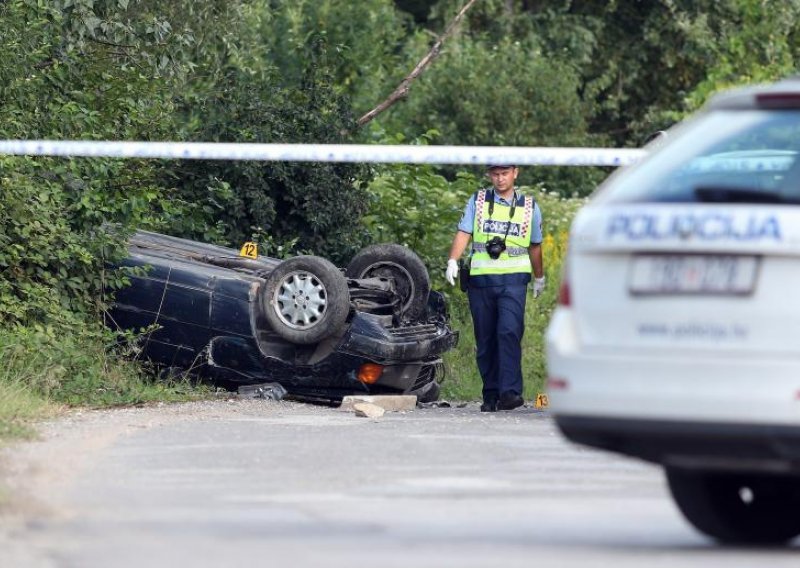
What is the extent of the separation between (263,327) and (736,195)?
777cm

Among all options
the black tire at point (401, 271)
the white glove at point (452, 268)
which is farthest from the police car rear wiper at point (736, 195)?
the black tire at point (401, 271)

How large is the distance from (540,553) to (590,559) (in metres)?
0.19

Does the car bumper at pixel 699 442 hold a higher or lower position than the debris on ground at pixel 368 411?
higher

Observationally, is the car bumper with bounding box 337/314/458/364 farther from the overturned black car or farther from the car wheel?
the car wheel

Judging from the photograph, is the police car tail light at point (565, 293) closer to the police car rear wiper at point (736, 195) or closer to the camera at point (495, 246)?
the police car rear wiper at point (736, 195)

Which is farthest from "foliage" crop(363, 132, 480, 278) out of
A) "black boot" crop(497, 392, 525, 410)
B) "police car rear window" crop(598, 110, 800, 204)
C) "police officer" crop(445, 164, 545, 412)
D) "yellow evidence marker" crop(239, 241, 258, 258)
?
"police car rear window" crop(598, 110, 800, 204)

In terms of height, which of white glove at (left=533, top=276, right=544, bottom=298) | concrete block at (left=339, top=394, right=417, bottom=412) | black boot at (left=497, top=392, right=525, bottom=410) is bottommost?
concrete block at (left=339, top=394, right=417, bottom=412)

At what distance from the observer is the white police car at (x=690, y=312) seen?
6.52 m

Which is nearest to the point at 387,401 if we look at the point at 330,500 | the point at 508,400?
the point at 508,400

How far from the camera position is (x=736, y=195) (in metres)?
6.83

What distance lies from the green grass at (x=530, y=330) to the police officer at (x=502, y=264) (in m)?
2.00

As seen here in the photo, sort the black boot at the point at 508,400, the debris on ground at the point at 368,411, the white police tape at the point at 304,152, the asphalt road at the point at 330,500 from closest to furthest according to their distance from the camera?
the asphalt road at the point at 330,500, the white police tape at the point at 304,152, the debris on ground at the point at 368,411, the black boot at the point at 508,400

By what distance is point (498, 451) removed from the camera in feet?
34.2

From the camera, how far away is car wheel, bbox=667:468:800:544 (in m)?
7.40
